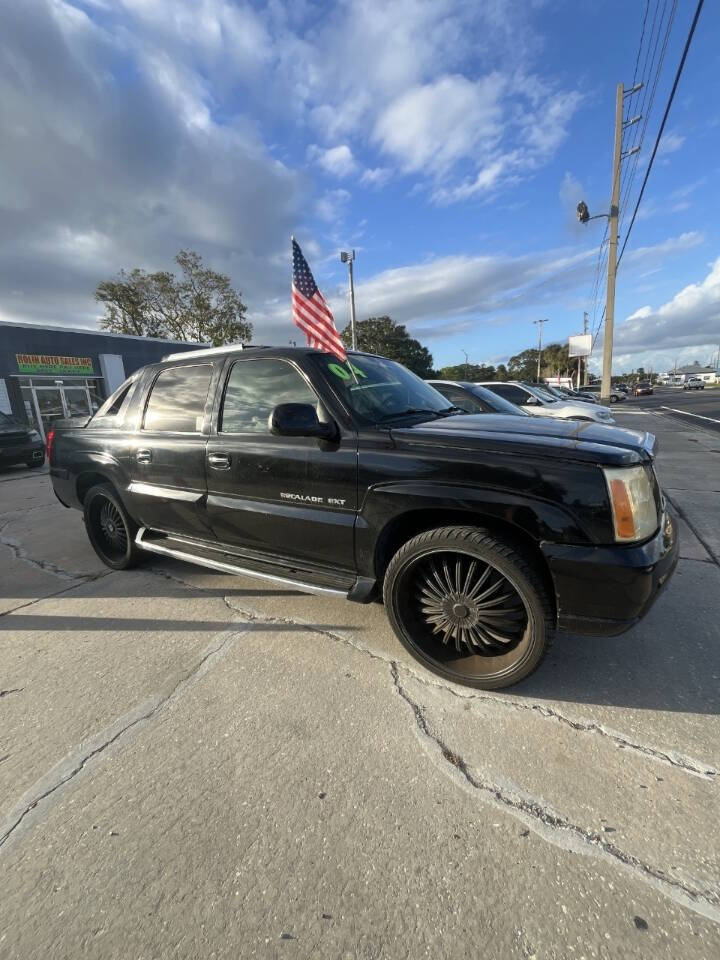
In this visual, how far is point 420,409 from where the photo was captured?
312 cm

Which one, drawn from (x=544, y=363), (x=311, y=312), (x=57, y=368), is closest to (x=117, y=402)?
(x=311, y=312)

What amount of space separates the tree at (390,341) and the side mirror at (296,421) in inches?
2388

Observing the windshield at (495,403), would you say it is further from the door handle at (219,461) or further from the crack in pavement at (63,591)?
the crack in pavement at (63,591)

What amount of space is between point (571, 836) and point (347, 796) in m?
0.80

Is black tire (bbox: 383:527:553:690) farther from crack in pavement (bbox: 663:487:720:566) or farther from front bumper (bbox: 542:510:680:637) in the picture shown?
crack in pavement (bbox: 663:487:720:566)

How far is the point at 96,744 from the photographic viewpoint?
2057mm

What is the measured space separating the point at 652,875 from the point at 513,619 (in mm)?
1018

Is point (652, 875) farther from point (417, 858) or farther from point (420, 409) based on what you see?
point (420, 409)

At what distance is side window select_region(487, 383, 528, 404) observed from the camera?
11.8 meters

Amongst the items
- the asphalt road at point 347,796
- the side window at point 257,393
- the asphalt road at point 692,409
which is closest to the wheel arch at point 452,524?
the asphalt road at point 347,796

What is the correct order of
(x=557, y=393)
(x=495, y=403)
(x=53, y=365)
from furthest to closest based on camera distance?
(x=557, y=393), (x=53, y=365), (x=495, y=403)

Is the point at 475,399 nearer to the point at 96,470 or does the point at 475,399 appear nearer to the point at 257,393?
the point at 257,393

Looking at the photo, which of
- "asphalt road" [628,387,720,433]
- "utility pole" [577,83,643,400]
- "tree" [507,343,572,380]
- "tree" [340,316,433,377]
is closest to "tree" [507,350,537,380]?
"tree" [507,343,572,380]

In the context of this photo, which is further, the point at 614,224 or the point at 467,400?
the point at 614,224
